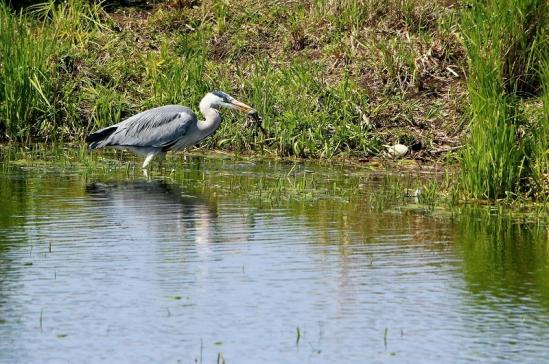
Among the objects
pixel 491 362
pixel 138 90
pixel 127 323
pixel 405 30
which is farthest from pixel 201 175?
pixel 491 362

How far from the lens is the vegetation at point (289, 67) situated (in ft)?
43.7

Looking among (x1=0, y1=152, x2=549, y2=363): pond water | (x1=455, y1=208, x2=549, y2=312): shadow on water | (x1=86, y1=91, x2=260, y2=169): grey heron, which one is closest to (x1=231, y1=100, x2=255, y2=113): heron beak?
(x1=86, y1=91, x2=260, y2=169): grey heron

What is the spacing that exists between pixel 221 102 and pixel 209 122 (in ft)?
0.88

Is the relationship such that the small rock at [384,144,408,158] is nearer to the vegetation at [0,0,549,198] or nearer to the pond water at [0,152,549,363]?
the vegetation at [0,0,549,198]

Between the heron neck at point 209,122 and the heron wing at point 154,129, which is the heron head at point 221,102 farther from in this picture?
the heron wing at point 154,129

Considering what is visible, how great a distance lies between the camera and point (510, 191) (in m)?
10.5

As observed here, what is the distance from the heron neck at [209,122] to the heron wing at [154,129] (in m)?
0.15

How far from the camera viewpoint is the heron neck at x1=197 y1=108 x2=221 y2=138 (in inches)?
536

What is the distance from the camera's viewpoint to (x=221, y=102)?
45.1 feet

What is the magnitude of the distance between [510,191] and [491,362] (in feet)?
14.0

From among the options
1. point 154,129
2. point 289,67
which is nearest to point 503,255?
point 154,129

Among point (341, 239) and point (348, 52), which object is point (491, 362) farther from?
point (348, 52)

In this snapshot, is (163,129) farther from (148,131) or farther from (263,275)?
(263,275)

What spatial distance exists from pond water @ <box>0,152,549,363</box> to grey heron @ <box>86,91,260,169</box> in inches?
50.5
